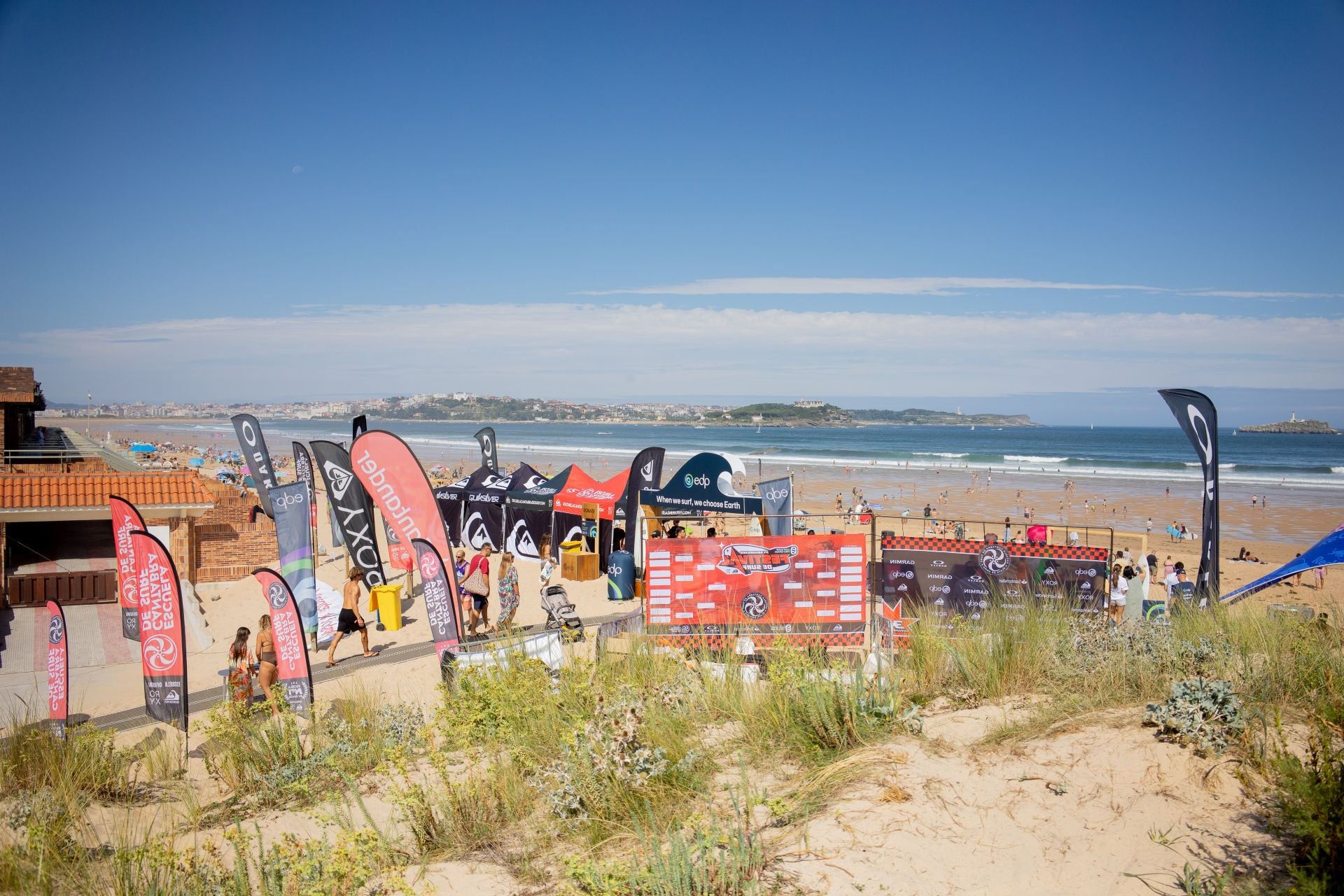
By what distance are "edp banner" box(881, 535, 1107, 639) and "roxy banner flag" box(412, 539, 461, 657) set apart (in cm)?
499

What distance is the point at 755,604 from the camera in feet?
30.6

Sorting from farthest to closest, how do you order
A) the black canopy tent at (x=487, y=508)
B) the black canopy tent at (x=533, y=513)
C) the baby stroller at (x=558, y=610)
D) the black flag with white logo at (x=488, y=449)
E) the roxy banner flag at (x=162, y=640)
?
the black flag with white logo at (x=488, y=449), the black canopy tent at (x=487, y=508), the black canopy tent at (x=533, y=513), the baby stroller at (x=558, y=610), the roxy banner flag at (x=162, y=640)

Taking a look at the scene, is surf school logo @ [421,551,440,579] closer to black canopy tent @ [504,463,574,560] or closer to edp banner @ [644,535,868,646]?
edp banner @ [644,535,868,646]

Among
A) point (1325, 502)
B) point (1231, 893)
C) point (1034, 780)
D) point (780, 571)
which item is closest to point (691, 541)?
point (780, 571)

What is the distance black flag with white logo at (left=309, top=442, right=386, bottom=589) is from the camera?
12.8 meters

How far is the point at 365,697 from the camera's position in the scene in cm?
695

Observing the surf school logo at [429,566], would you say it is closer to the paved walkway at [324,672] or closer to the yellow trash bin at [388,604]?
the paved walkway at [324,672]

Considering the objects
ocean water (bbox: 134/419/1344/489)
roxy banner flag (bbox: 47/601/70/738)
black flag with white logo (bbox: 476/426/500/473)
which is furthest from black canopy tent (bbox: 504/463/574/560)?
ocean water (bbox: 134/419/1344/489)

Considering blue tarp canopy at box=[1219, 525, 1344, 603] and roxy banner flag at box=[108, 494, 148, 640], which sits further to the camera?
roxy banner flag at box=[108, 494, 148, 640]

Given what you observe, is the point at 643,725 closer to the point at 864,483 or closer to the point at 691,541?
the point at 691,541

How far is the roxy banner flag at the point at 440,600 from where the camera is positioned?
896 centimetres

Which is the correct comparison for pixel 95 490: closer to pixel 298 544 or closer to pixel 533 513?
pixel 298 544

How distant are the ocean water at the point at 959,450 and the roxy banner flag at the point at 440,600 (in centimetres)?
4712

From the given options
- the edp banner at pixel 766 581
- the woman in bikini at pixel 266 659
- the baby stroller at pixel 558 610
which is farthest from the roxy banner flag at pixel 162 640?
the edp banner at pixel 766 581
